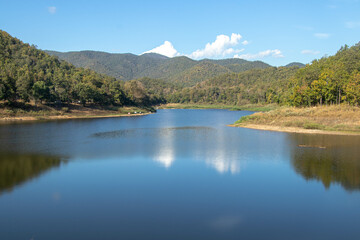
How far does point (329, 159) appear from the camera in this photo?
70.0 feet

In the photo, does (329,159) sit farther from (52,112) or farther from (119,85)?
(119,85)

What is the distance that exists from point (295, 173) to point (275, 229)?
27.4ft

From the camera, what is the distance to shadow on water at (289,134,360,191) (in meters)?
16.6

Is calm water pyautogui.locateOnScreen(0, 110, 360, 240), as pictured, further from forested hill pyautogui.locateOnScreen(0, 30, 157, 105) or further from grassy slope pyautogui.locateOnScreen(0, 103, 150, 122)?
forested hill pyautogui.locateOnScreen(0, 30, 157, 105)

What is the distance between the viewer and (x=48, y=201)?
43.5 ft

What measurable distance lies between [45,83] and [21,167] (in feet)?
174

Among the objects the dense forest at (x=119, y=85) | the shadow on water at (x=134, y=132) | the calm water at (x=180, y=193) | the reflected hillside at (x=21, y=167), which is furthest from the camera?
the dense forest at (x=119, y=85)

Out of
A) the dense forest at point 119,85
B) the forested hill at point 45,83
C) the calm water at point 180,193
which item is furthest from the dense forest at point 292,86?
the forested hill at point 45,83

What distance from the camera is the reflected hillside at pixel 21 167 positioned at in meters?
15.9

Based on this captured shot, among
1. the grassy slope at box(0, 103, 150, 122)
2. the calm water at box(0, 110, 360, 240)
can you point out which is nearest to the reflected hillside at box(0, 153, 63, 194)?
the calm water at box(0, 110, 360, 240)

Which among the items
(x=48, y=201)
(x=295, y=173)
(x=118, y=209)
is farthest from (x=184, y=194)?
(x=295, y=173)

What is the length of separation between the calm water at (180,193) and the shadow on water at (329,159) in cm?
7

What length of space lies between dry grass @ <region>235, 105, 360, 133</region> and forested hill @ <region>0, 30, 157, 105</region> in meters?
41.9

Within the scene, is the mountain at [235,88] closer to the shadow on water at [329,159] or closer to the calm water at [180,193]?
the shadow on water at [329,159]
